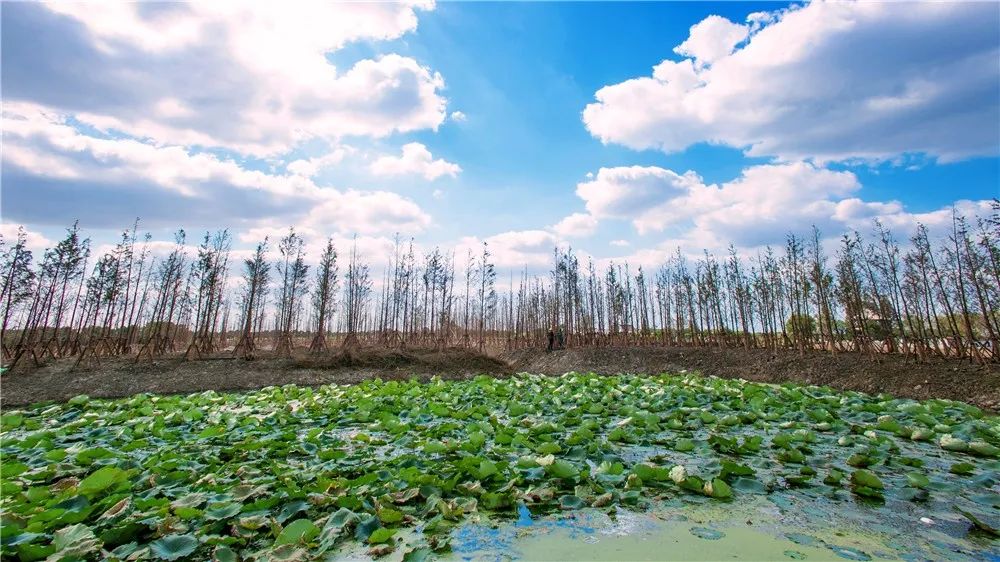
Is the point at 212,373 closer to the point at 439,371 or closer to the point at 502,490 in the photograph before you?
the point at 439,371

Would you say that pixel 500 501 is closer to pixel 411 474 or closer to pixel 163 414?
pixel 411 474

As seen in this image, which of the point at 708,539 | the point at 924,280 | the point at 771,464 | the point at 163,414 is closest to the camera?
the point at 708,539

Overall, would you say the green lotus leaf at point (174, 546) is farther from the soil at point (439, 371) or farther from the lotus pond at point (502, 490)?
the soil at point (439, 371)

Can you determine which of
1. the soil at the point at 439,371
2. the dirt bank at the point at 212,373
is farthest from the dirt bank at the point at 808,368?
the dirt bank at the point at 212,373

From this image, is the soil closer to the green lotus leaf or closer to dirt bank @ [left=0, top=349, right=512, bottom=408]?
dirt bank @ [left=0, top=349, right=512, bottom=408]

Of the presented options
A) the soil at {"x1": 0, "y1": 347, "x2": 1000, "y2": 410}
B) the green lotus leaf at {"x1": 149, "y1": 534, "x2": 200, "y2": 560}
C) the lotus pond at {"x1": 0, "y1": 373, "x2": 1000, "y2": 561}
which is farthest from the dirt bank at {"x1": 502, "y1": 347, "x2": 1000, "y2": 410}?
the green lotus leaf at {"x1": 149, "y1": 534, "x2": 200, "y2": 560}

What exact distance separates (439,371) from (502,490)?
547 inches

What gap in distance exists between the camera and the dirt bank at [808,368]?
10.5 m

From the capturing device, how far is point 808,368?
14.7m

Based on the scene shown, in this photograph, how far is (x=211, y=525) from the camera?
2.78 metres

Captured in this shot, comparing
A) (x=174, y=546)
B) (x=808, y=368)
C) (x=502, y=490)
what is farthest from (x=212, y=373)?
(x=808, y=368)

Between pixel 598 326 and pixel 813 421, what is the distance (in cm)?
2343

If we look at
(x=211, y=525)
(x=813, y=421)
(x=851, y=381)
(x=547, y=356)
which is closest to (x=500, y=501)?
(x=211, y=525)

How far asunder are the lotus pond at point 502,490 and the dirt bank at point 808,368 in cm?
636
